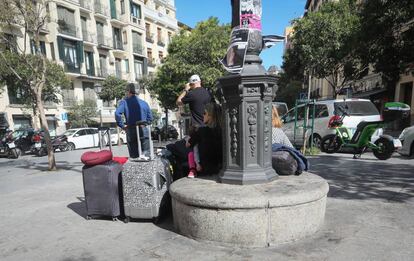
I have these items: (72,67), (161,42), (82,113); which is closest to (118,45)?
(72,67)

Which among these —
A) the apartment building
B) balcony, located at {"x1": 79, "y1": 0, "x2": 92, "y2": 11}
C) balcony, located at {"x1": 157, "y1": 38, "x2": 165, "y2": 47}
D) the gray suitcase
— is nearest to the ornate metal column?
the gray suitcase

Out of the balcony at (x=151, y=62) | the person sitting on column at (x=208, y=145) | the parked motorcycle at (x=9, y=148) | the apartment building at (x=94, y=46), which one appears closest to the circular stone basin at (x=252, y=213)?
the person sitting on column at (x=208, y=145)

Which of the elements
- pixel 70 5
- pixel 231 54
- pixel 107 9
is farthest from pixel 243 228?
pixel 107 9

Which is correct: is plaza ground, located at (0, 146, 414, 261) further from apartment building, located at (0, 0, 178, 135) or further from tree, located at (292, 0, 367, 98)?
apartment building, located at (0, 0, 178, 135)

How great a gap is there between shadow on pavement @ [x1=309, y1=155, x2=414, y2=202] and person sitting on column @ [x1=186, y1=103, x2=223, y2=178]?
1984 millimetres

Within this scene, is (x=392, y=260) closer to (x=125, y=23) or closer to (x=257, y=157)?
(x=257, y=157)

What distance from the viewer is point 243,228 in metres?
2.93

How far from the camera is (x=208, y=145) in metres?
4.07

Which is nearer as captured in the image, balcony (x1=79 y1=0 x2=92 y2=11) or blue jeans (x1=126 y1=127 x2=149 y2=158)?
blue jeans (x1=126 y1=127 x2=149 y2=158)

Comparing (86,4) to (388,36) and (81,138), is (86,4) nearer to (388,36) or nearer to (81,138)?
(81,138)

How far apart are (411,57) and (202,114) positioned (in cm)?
822

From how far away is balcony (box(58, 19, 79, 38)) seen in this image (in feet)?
91.3

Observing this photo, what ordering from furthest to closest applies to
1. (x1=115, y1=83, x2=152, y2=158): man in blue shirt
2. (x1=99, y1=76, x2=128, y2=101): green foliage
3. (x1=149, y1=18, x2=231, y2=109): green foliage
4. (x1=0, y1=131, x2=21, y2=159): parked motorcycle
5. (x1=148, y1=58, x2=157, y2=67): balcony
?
(x1=148, y1=58, x2=157, y2=67): balcony
(x1=99, y1=76, x2=128, y2=101): green foliage
(x1=149, y1=18, x2=231, y2=109): green foliage
(x1=0, y1=131, x2=21, y2=159): parked motorcycle
(x1=115, y1=83, x2=152, y2=158): man in blue shirt

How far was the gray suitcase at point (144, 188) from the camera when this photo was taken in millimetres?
3678
